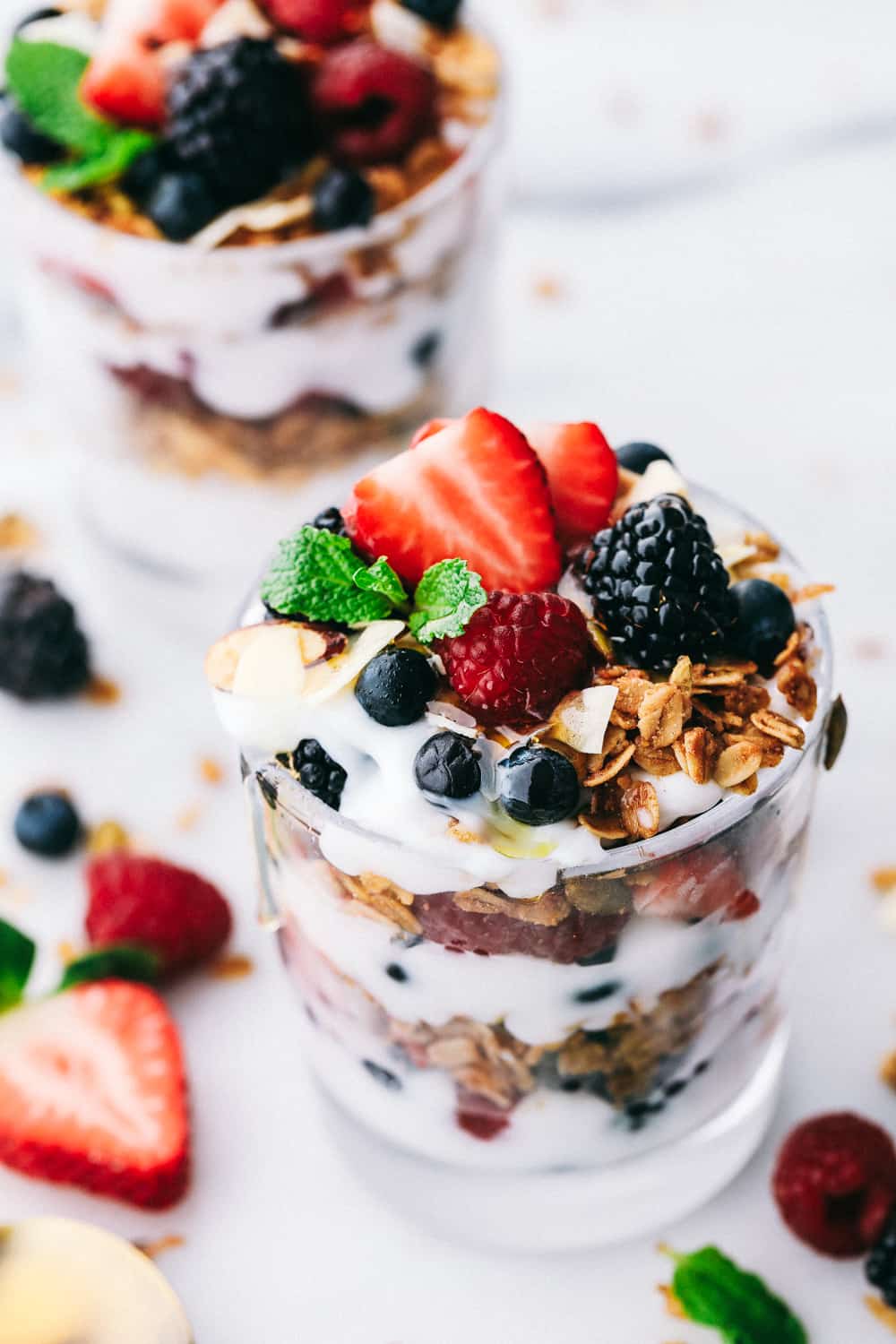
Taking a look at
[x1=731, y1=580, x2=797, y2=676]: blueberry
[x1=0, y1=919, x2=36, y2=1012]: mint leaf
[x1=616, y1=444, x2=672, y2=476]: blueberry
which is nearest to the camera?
[x1=731, y1=580, x2=797, y2=676]: blueberry

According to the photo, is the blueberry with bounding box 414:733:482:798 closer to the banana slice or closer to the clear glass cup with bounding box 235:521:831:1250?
the clear glass cup with bounding box 235:521:831:1250

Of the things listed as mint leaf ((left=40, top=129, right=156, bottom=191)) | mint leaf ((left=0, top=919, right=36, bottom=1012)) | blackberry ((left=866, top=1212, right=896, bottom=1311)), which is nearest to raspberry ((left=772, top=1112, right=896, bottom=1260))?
blackberry ((left=866, top=1212, right=896, bottom=1311))

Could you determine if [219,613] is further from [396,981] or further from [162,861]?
[396,981]

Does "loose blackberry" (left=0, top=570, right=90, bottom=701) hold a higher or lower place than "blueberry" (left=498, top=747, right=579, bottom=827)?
lower

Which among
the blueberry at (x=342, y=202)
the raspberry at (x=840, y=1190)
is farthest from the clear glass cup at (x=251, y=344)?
the raspberry at (x=840, y=1190)

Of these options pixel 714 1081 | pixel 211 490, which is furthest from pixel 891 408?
pixel 714 1081

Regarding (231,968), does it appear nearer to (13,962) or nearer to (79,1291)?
(13,962)
